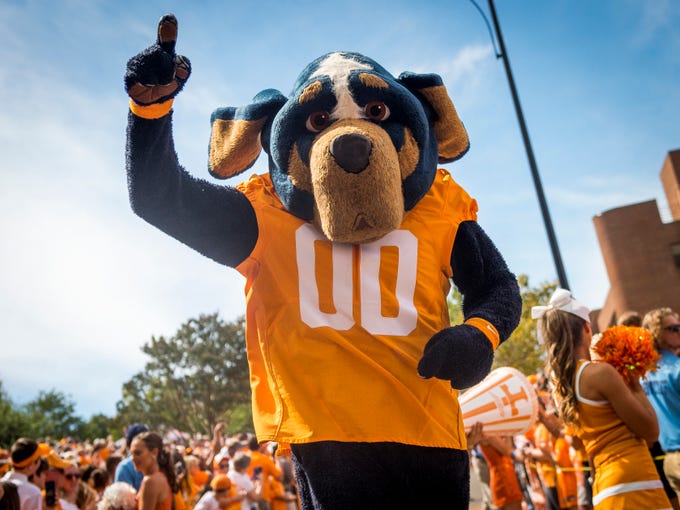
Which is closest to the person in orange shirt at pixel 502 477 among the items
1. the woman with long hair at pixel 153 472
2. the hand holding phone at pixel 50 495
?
the woman with long hair at pixel 153 472

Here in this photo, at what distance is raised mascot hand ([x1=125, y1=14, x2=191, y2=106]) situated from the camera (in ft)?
4.95

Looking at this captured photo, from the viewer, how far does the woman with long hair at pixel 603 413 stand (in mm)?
3080

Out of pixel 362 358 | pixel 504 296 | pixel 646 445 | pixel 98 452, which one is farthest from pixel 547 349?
pixel 98 452

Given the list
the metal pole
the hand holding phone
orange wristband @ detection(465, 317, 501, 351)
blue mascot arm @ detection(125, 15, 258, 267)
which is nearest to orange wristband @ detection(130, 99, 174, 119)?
blue mascot arm @ detection(125, 15, 258, 267)

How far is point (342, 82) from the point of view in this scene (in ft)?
6.40

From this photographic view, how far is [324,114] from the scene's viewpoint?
193 centimetres

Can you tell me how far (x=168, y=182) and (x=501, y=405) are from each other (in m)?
3.07

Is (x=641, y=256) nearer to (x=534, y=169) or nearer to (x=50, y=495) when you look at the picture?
(x=534, y=169)

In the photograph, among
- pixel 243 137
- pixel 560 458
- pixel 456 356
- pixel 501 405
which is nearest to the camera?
pixel 456 356

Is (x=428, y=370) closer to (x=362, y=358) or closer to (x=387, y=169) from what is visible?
(x=362, y=358)

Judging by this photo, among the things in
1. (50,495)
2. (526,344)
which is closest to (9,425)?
(526,344)

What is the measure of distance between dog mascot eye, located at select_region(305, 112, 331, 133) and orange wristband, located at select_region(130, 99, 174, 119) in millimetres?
492

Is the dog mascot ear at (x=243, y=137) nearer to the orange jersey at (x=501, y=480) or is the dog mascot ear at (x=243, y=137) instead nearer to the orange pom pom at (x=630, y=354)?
the orange pom pom at (x=630, y=354)

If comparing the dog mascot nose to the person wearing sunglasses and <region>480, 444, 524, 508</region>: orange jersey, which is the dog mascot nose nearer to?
the person wearing sunglasses
